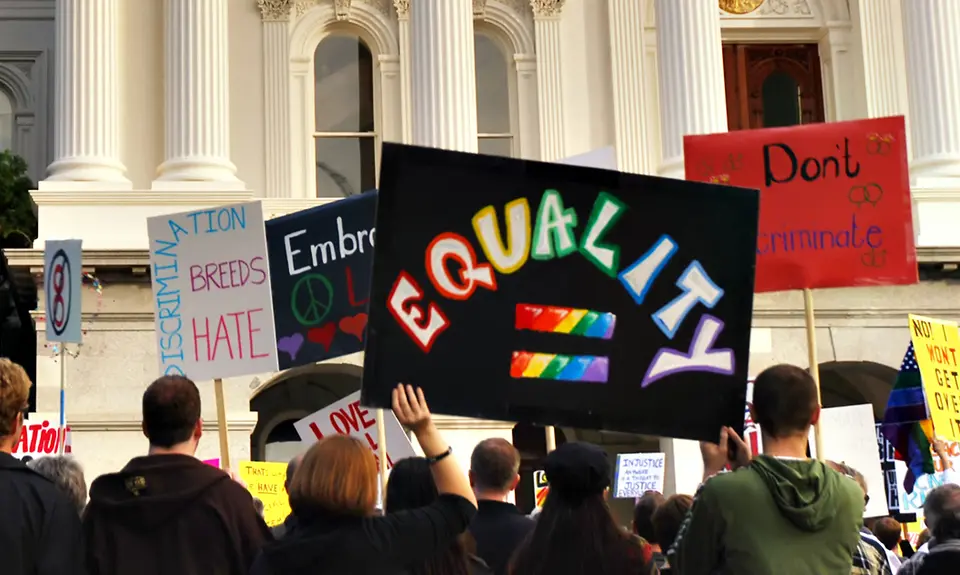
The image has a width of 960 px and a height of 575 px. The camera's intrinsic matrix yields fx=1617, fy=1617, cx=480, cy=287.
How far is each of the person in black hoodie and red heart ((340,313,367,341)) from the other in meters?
5.11

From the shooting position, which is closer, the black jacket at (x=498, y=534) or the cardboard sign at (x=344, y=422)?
the black jacket at (x=498, y=534)

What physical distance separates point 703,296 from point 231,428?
47.6 feet

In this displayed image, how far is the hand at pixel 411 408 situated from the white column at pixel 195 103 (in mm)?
15142

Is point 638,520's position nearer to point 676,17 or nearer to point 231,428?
point 231,428

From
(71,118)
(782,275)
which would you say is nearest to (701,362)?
(782,275)

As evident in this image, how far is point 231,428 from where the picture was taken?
19.6m

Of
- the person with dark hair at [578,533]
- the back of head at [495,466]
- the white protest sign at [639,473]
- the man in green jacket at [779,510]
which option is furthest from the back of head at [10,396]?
the white protest sign at [639,473]

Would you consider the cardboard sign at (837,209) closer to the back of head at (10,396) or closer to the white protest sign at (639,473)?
the back of head at (10,396)

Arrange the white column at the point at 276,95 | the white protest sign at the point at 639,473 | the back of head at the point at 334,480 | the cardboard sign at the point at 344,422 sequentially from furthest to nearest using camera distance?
the white column at the point at 276,95 < the white protest sign at the point at 639,473 < the cardboard sign at the point at 344,422 < the back of head at the point at 334,480

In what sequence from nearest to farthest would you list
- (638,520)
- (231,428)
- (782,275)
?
(638,520) → (782,275) → (231,428)

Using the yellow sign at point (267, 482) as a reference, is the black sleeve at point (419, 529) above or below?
above

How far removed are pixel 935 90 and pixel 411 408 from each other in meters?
17.6

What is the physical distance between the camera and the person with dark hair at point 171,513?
518cm

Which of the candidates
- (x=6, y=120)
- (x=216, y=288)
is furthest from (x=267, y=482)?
(x=6, y=120)
